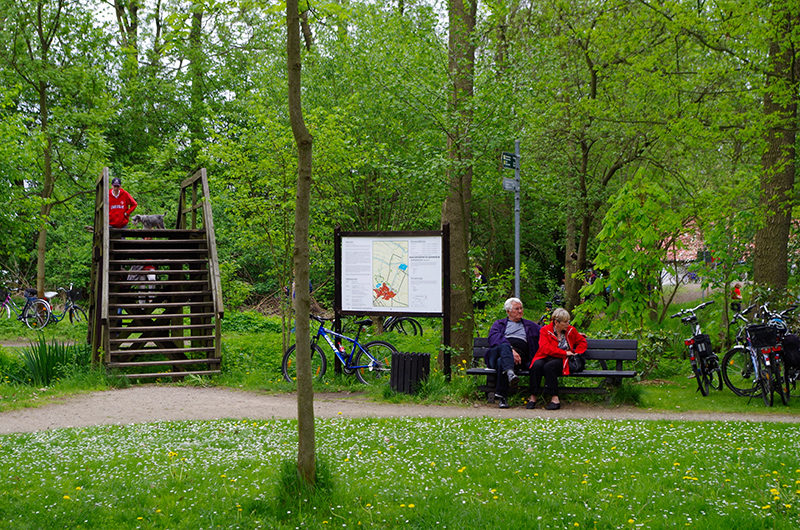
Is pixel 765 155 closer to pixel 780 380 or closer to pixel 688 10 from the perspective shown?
pixel 688 10

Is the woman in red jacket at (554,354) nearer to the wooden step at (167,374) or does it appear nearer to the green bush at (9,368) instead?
the wooden step at (167,374)

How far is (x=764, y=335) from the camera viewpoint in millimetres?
8430

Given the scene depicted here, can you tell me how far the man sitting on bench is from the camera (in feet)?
28.3

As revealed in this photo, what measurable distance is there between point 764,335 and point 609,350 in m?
1.81

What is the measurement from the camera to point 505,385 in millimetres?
8680

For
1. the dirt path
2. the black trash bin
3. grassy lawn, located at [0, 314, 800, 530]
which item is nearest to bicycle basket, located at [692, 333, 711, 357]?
the dirt path

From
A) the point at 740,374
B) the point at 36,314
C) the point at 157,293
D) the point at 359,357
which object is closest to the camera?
the point at 740,374

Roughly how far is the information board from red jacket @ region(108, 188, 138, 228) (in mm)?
5383

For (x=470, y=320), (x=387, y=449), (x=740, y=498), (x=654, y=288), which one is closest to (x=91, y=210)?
(x=470, y=320)

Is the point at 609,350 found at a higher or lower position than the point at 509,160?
lower

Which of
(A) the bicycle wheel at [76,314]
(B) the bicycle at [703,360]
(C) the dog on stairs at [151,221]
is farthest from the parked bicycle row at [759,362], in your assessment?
(A) the bicycle wheel at [76,314]

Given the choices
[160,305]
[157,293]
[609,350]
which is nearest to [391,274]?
[609,350]

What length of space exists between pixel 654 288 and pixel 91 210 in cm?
2221

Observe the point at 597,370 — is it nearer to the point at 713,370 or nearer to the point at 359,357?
the point at 713,370
